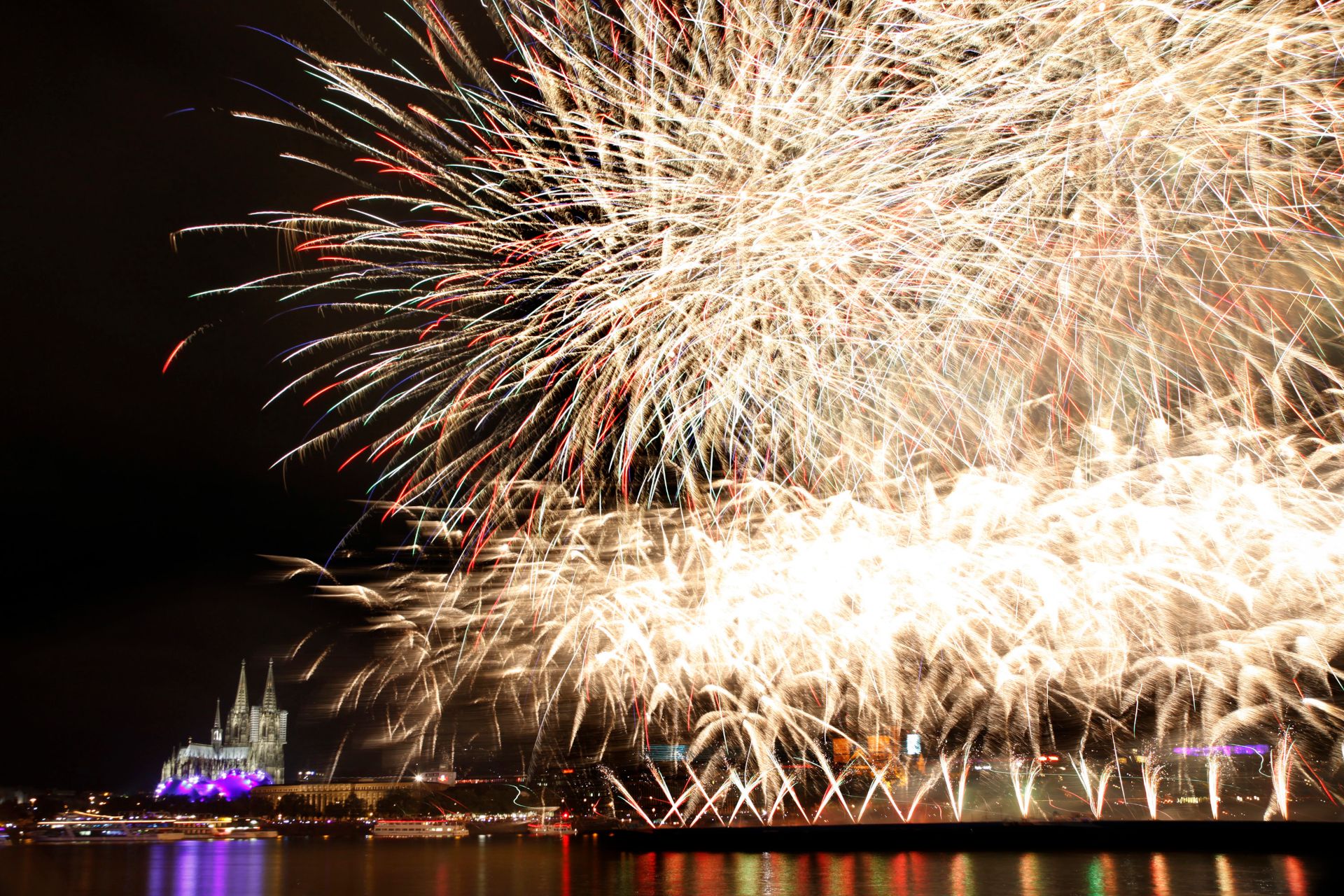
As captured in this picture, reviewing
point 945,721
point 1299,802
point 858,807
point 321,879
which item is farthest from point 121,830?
point 1299,802

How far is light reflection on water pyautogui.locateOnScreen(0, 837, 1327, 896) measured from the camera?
64.0 feet

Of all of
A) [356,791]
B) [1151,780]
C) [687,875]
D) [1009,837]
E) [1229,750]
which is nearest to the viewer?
[687,875]

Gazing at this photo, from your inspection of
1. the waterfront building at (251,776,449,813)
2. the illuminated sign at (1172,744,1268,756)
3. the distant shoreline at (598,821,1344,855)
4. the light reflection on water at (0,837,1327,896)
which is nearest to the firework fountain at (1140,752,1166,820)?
the illuminated sign at (1172,744,1268,756)

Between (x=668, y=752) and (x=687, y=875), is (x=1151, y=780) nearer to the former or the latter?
(x=687, y=875)

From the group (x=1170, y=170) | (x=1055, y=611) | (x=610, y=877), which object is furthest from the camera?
(x=610, y=877)

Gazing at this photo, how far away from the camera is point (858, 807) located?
36.1m

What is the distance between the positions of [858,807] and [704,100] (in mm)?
30846

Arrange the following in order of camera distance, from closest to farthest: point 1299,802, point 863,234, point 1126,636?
point 863,234
point 1126,636
point 1299,802

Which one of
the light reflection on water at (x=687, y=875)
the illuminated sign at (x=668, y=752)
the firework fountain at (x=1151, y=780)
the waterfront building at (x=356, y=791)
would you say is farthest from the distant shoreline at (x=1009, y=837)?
the waterfront building at (x=356, y=791)

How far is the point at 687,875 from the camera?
25.0m

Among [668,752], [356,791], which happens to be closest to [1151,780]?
[668,752]

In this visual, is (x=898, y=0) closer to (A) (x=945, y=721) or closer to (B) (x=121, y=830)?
(A) (x=945, y=721)

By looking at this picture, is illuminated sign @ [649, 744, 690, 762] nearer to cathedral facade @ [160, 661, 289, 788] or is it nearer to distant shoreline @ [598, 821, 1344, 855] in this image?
distant shoreline @ [598, 821, 1344, 855]

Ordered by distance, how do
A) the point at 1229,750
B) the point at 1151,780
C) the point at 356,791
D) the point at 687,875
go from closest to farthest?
the point at 687,875 < the point at 1229,750 < the point at 1151,780 < the point at 356,791
